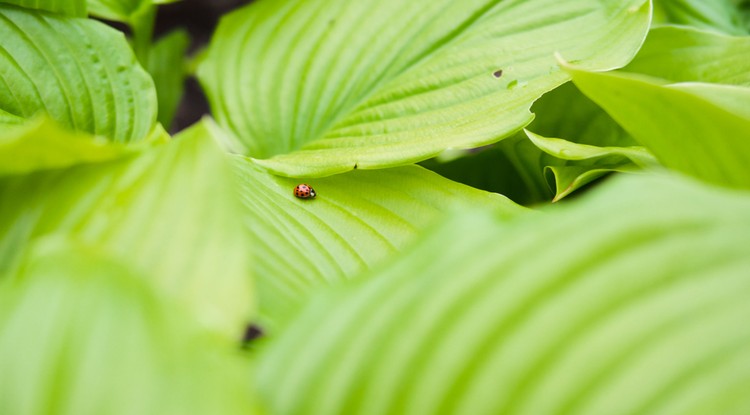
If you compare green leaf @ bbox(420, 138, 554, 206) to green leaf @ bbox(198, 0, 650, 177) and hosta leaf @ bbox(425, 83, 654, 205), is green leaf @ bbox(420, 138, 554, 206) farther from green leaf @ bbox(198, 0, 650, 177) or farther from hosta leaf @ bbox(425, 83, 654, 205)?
green leaf @ bbox(198, 0, 650, 177)

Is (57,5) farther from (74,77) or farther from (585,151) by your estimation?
(585,151)

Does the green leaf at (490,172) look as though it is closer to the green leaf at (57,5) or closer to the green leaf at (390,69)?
the green leaf at (390,69)

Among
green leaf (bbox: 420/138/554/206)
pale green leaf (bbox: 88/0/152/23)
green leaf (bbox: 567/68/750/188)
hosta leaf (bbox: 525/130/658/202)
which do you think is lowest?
green leaf (bbox: 420/138/554/206)

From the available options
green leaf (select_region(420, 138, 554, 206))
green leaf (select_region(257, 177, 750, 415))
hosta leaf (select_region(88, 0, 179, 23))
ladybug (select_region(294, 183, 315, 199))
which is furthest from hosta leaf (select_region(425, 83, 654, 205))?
hosta leaf (select_region(88, 0, 179, 23))

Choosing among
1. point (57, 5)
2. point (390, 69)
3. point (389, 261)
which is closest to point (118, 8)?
point (57, 5)

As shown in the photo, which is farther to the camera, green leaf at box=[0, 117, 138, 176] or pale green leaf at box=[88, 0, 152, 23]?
pale green leaf at box=[88, 0, 152, 23]

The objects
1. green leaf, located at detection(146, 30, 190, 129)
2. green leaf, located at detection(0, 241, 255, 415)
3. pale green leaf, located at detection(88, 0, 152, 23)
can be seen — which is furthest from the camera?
green leaf, located at detection(146, 30, 190, 129)

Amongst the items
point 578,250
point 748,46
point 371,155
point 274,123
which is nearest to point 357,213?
point 371,155
